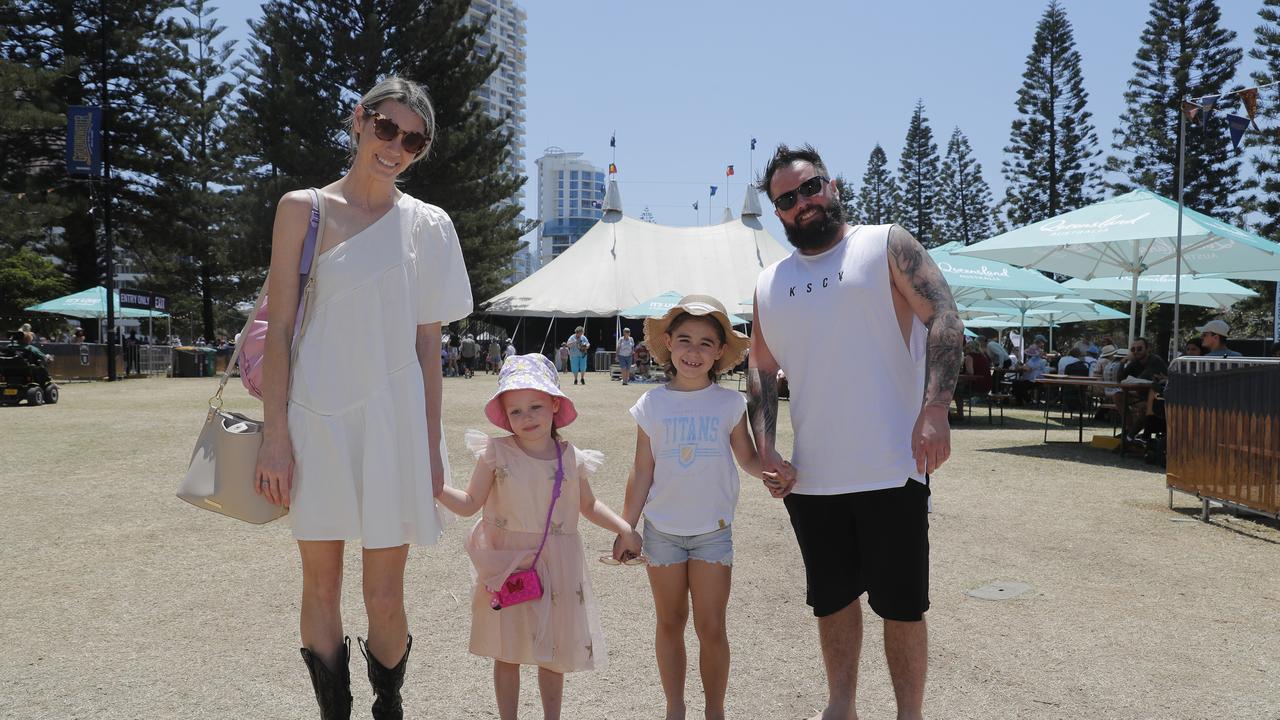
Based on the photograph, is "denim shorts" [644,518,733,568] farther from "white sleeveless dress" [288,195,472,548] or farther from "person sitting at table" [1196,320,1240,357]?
"person sitting at table" [1196,320,1240,357]

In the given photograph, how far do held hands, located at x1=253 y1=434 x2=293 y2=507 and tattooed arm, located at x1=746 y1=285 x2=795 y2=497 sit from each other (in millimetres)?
1246

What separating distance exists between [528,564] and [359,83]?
28.6 m

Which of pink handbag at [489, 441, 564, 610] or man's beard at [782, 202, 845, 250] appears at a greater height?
man's beard at [782, 202, 845, 250]

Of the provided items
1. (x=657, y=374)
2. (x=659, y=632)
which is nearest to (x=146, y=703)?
(x=659, y=632)

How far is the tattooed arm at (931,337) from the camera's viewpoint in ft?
7.86

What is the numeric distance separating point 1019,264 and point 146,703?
1092cm

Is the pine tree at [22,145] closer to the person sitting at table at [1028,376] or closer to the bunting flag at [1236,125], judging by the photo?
the person sitting at table at [1028,376]

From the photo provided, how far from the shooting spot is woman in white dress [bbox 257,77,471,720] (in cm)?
219

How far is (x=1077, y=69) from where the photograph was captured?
3681cm

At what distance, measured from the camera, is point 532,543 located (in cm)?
265

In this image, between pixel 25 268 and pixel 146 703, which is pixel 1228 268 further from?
pixel 25 268

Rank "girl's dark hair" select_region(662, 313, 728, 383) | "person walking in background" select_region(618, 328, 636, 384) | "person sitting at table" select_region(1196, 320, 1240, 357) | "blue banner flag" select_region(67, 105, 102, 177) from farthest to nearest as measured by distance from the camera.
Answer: "person walking in background" select_region(618, 328, 636, 384)
"blue banner flag" select_region(67, 105, 102, 177)
"person sitting at table" select_region(1196, 320, 1240, 357)
"girl's dark hair" select_region(662, 313, 728, 383)

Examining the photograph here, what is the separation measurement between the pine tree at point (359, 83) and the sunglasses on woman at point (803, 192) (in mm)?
25544

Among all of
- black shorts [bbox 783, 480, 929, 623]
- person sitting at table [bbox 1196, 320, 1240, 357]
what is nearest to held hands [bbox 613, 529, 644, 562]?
black shorts [bbox 783, 480, 929, 623]
